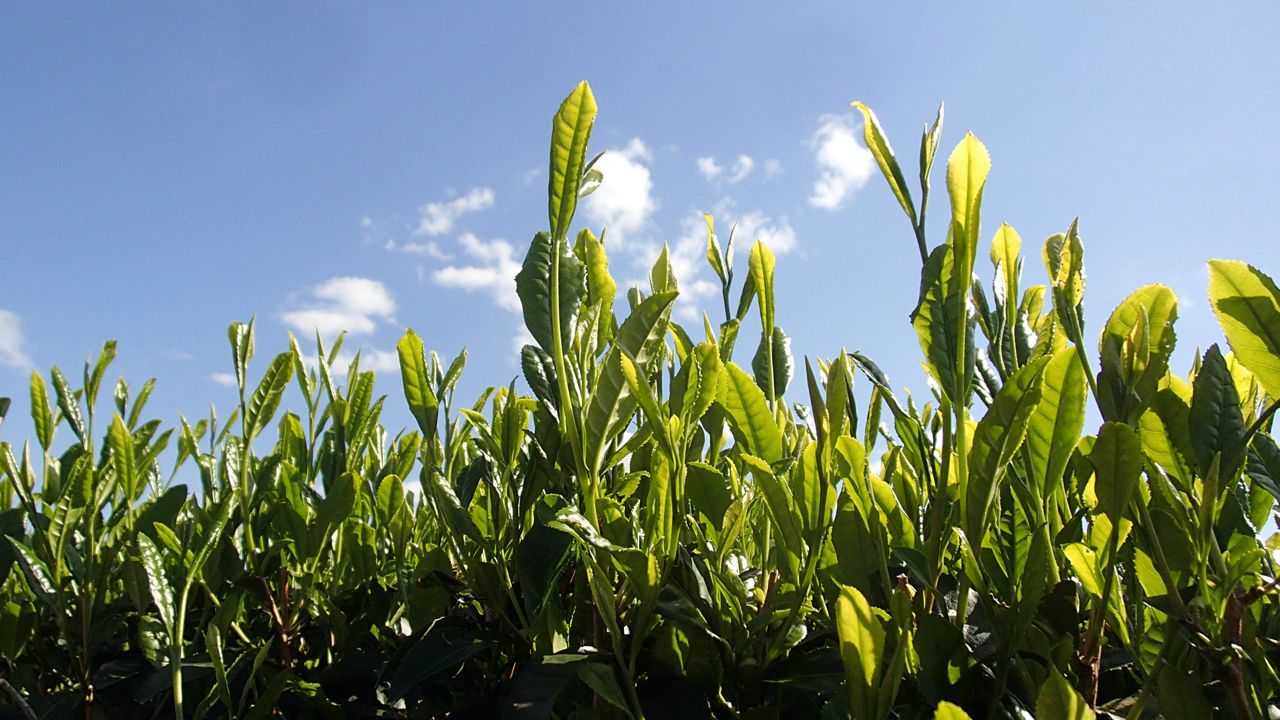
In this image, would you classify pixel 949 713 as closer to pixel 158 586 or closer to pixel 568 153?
pixel 568 153

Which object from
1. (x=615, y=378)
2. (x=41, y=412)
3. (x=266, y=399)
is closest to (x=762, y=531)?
(x=615, y=378)

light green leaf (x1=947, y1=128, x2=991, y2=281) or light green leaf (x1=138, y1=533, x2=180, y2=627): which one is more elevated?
light green leaf (x1=947, y1=128, x2=991, y2=281)

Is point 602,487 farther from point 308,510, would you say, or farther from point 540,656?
point 308,510

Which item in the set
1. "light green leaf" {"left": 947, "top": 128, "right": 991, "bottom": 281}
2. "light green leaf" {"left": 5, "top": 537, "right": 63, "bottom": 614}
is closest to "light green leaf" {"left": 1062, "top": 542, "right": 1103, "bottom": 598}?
"light green leaf" {"left": 947, "top": 128, "right": 991, "bottom": 281}

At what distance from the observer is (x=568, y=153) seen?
1042mm

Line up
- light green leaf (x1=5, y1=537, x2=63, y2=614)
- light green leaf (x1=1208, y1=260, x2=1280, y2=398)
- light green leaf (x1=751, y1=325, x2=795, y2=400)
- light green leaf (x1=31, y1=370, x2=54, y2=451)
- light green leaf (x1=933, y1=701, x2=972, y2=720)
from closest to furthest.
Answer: light green leaf (x1=933, y1=701, x2=972, y2=720) < light green leaf (x1=1208, y1=260, x2=1280, y2=398) < light green leaf (x1=751, y1=325, x2=795, y2=400) < light green leaf (x1=5, y1=537, x2=63, y2=614) < light green leaf (x1=31, y1=370, x2=54, y2=451)

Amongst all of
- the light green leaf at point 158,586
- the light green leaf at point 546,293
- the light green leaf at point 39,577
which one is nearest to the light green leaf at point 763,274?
the light green leaf at point 546,293

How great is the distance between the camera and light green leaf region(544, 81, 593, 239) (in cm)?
103

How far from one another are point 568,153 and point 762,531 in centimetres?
60

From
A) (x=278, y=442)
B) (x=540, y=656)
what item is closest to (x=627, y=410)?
(x=540, y=656)

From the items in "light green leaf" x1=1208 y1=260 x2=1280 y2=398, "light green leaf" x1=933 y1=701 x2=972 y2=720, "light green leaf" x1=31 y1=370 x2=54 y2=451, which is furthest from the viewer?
"light green leaf" x1=31 y1=370 x2=54 y2=451

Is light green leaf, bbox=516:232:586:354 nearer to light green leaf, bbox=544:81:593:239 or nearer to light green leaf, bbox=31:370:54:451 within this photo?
light green leaf, bbox=544:81:593:239

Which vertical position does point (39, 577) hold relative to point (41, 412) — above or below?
below

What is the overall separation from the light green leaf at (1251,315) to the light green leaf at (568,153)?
2.21 feet
